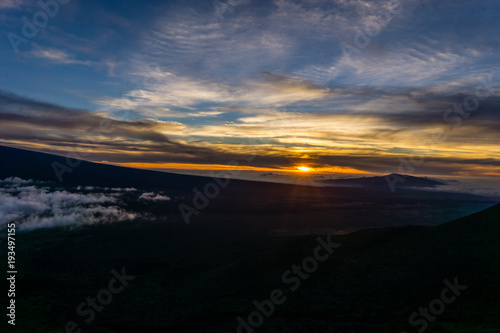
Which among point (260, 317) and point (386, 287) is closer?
point (260, 317)

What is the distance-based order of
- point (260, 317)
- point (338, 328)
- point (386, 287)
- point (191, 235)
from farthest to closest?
point (191, 235)
point (386, 287)
point (260, 317)
point (338, 328)

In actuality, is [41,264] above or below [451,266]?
below

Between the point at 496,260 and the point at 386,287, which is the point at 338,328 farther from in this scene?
the point at 496,260

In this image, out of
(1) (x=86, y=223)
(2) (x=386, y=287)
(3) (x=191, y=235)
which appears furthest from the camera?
(1) (x=86, y=223)

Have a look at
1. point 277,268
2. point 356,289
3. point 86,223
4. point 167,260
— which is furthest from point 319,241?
point 86,223


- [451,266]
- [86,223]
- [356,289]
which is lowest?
[86,223]

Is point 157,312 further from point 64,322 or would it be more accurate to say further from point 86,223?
point 86,223
